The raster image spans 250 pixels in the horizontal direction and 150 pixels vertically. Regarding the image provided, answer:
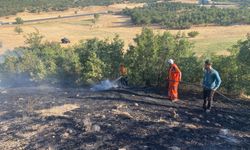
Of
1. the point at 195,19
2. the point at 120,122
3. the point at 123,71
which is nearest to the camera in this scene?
the point at 120,122

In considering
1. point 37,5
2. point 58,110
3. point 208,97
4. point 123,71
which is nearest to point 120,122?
point 58,110

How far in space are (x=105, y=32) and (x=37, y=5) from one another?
38.7m

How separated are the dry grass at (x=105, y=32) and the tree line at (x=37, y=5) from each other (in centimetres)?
1568

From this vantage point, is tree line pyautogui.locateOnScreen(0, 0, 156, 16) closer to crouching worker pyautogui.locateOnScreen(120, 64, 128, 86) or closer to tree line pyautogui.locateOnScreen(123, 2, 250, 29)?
tree line pyautogui.locateOnScreen(123, 2, 250, 29)

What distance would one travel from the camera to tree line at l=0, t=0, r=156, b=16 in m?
76.8

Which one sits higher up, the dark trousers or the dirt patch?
the dark trousers

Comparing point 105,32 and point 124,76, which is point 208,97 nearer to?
point 124,76

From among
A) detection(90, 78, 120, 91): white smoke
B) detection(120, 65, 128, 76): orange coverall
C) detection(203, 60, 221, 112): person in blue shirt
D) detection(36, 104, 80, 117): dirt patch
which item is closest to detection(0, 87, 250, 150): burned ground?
detection(36, 104, 80, 117): dirt patch

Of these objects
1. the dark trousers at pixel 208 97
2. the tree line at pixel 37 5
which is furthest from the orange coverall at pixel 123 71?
the tree line at pixel 37 5

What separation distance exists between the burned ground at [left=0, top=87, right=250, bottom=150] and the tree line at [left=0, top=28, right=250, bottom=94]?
174 centimetres

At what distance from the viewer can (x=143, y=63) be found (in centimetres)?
1833

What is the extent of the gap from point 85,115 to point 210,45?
97.3ft

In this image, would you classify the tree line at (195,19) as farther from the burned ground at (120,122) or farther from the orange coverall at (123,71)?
the burned ground at (120,122)

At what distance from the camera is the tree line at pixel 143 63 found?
16.6 metres
